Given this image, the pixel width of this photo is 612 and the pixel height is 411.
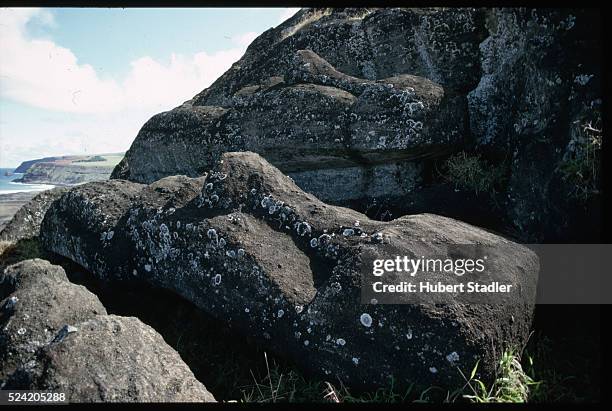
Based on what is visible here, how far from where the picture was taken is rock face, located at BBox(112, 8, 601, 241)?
18.2 ft

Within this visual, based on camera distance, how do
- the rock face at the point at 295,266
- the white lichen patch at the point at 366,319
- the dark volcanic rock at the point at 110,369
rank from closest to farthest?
the dark volcanic rock at the point at 110,369 < the rock face at the point at 295,266 < the white lichen patch at the point at 366,319

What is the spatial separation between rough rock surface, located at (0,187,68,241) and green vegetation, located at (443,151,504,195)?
8870mm

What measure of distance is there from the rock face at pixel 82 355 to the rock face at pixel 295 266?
3.28ft

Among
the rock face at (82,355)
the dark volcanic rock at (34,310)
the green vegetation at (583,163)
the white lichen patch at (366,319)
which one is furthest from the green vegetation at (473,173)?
the dark volcanic rock at (34,310)

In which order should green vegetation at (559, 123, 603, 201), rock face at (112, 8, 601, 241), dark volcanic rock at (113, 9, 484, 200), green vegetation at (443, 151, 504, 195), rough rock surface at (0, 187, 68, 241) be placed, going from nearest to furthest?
green vegetation at (559, 123, 603, 201) → rock face at (112, 8, 601, 241) → green vegetation at (443, 151, 504, 195) → dark volcanic rock at (113, 9, 484, 200) → rough rock surface at (0, 187, 68, 241)

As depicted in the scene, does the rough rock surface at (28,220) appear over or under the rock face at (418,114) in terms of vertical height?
under

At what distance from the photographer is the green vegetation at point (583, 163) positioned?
489 cm

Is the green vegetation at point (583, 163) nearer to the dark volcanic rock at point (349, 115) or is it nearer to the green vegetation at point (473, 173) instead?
the green vegetation at point (473, 173)

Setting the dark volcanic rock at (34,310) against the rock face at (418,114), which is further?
the rock face at (418,114)

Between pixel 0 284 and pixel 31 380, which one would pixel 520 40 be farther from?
pixel 0 284

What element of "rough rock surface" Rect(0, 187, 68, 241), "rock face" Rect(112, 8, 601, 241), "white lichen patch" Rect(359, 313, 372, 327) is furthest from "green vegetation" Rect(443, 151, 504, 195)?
"rough rock surface" Rect(0, 187, 68, 241)

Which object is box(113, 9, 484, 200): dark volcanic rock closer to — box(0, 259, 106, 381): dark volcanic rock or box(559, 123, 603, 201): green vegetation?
box(559, 123, 603, 201): green vegetation

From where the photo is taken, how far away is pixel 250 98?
9.01 m

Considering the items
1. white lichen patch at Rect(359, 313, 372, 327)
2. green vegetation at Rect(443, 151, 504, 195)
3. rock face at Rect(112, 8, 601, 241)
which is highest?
rock face at Rect(112, 8, 601, 241)
